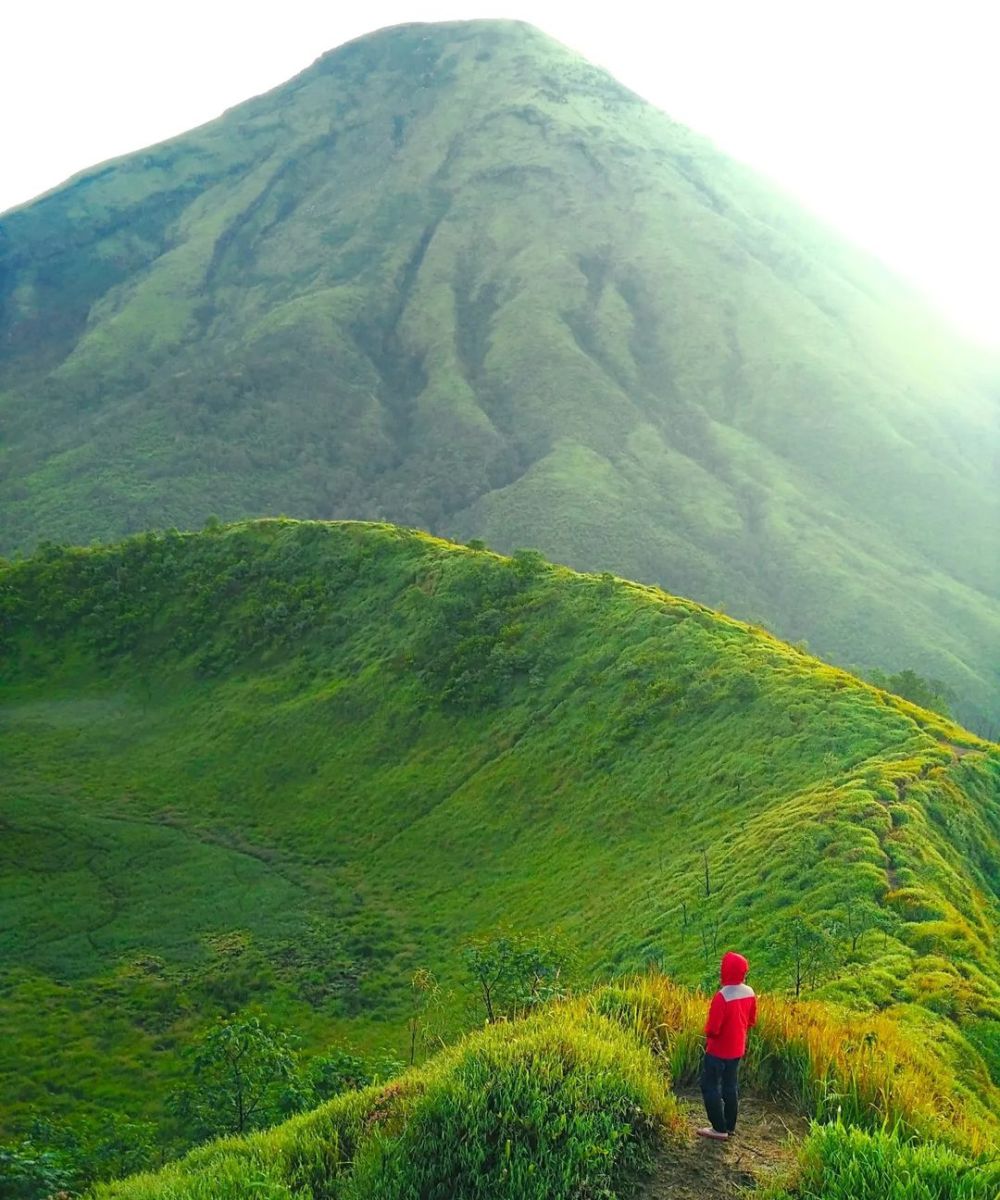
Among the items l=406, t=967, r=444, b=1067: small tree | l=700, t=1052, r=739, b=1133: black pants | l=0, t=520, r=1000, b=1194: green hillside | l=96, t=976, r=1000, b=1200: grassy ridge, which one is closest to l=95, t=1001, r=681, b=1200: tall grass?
l=96, t=976, r=1000, b=1200: grassy ridge

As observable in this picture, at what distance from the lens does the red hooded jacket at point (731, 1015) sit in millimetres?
8969

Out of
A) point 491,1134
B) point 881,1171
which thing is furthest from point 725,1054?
point 491,1134

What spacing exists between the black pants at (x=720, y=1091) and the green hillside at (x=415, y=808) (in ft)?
21.2

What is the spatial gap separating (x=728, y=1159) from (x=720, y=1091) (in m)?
0.58

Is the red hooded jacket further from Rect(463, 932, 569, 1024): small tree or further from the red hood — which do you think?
Rect(463, 932, 569, 1024): small tree

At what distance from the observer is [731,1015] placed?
9008 mm

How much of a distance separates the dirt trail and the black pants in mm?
218

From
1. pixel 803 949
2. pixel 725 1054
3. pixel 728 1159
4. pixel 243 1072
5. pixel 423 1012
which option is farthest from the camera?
pixel 423 1012

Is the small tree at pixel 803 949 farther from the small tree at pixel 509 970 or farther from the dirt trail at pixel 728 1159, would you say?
the dirt trail at pixel 728 1159

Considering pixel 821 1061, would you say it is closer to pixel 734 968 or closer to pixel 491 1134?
pixel 734 968

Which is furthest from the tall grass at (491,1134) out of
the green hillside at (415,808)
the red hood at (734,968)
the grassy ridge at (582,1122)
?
the green hillside at (415,808)

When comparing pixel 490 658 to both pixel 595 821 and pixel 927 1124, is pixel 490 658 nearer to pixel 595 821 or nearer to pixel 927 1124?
pixel 595 821

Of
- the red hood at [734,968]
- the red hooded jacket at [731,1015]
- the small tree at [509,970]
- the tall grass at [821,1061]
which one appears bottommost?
the small tree at [509,970]

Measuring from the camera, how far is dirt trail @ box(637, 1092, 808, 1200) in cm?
823
